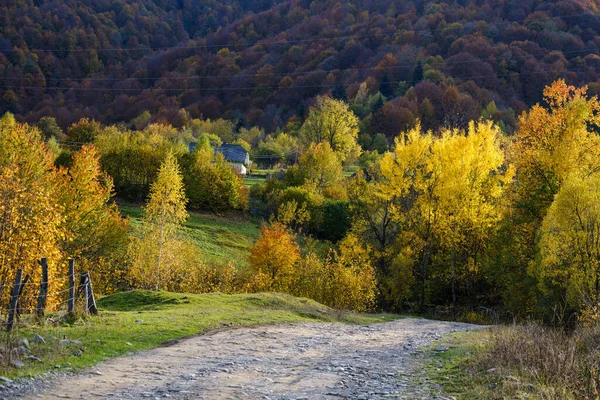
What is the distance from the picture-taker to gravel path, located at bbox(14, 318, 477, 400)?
989 cm

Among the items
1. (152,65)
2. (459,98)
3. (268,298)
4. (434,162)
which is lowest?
Answer: (268,298)

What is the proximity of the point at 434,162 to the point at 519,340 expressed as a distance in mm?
22852

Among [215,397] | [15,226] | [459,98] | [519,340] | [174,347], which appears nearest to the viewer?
[215,397]

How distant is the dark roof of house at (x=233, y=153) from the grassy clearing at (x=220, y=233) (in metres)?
31.5

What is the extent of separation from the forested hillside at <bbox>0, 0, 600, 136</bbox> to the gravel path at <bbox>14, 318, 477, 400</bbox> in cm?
9292

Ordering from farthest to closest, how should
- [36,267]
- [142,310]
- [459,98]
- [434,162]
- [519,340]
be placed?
[459,98] → [434,162] → [142,310] → [36,267] → [519,340]

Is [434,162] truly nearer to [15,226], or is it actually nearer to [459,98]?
[15,226]

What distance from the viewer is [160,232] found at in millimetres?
33938

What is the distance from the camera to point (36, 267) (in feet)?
64.2

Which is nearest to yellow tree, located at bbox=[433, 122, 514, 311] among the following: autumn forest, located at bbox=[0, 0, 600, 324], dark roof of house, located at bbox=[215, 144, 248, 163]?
autumn forest, located at bbox=[0, 0, 600, 324]

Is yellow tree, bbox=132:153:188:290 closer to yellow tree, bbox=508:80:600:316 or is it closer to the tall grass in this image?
yellow tree, bbox=508:80:600:316

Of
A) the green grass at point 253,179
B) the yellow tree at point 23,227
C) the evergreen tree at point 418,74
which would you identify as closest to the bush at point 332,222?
the green grass at point 253,179

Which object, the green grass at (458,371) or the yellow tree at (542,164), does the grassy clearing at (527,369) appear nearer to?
the green grass at (458,371)

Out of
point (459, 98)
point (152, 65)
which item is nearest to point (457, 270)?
point (459, 98)
